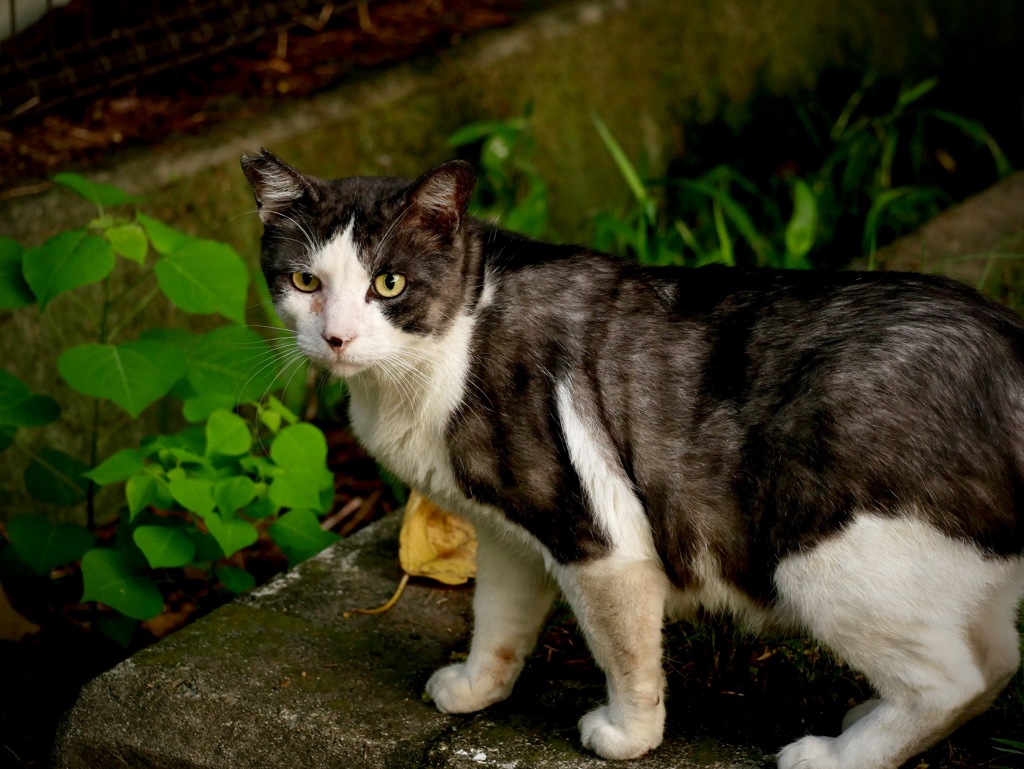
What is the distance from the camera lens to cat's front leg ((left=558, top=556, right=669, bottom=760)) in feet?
8.00

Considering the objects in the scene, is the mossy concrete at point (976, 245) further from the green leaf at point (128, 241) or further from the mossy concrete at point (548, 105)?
the green leaf at point (128, 241)

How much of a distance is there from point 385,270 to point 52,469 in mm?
1520

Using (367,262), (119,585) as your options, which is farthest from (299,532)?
(367,262)

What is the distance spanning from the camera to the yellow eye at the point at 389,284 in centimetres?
255

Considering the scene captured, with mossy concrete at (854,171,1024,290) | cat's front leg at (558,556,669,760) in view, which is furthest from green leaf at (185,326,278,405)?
mossy concrete at (854,171,1024,290)

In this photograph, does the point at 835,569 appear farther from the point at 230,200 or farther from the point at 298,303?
the point at 230,200

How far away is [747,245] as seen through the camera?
195 inches

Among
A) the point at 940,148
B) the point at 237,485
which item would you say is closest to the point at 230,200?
the point at 237,485

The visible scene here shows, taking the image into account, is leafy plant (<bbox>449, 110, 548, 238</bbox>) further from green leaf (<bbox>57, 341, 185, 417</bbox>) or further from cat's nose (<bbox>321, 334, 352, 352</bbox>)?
cat's nose (<bbox>321, 334, 352, 352</bbox>)

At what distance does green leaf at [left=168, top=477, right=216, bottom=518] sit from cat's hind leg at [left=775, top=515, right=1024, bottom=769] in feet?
5.03

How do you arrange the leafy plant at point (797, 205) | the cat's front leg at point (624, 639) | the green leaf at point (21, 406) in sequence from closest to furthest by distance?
the cat's front leg at point (624, 639), the green leaf at point (21, 406), the leafy plant at point (797, 205)

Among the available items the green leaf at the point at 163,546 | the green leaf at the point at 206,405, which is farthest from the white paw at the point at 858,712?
the green leaf at the point at 206,405

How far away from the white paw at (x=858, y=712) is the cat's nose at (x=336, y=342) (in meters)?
1.35

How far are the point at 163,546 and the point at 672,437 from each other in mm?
1453
